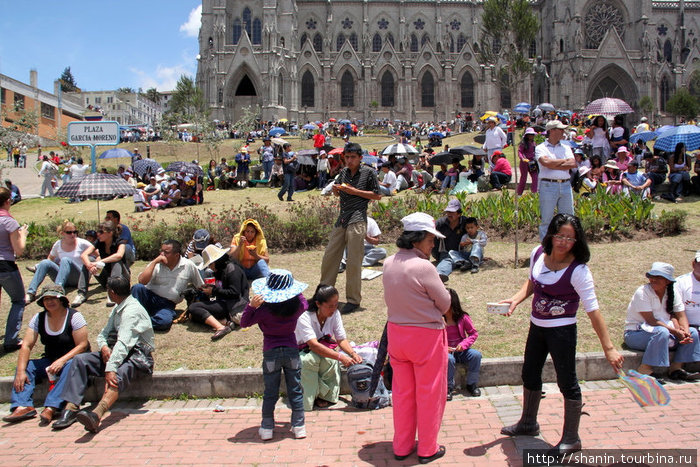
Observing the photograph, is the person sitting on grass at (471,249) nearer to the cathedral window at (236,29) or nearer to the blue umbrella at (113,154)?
the blue umbrella at (113,154)

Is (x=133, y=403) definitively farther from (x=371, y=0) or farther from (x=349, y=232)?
(x=371, y=0)

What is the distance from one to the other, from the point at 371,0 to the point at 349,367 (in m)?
57.0

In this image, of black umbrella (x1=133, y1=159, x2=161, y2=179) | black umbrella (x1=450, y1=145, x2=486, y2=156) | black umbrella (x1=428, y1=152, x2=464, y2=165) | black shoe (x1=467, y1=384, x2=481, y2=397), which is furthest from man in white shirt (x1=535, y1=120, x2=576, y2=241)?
black umbrella (x1=133, y1=159, x2=161, y2=179)

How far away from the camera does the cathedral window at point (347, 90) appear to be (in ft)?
182

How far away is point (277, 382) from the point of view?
191 inches

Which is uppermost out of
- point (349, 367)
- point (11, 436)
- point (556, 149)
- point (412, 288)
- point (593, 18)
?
point (593, 18)

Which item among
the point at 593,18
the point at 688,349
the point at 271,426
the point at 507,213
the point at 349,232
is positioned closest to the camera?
the point at 271,426

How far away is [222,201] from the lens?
1666cm

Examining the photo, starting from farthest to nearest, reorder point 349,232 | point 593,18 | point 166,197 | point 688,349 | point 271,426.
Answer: point 593,18 < point 166,197 < point 349,232 < point 688,349 < point 271,426

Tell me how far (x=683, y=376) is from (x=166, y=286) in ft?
18.6

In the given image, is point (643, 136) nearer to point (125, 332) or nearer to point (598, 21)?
point (125, 332)

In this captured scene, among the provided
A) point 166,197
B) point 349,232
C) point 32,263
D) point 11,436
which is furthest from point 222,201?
point 11,436

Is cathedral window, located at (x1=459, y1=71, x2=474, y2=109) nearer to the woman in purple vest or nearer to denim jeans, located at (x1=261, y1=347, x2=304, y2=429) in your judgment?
denim jeans, located at (x1=261, y1=347, x2=304, y2=429)

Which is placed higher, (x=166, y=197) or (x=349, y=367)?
(x=166, y=197)
